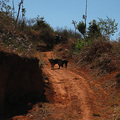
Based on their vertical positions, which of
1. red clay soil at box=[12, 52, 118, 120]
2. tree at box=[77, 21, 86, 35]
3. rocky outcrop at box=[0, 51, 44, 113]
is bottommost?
red clay soil at box=[12, 52, 118, 120]

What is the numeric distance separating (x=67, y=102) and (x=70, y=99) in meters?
0.38

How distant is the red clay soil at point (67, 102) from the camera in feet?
18.6

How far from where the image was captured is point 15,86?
6297mm

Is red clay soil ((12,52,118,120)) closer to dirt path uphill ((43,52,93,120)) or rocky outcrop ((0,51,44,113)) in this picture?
dirt path uphill ((43,52,93,120))

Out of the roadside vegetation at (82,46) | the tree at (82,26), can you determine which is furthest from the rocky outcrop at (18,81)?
the tree at (82,26)

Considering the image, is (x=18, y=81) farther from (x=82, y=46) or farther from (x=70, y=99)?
(x=82, y=46)

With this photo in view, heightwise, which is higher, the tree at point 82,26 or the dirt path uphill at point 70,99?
the tree at point 82,26

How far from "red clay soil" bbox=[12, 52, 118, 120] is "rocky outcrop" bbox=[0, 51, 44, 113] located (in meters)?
0.62

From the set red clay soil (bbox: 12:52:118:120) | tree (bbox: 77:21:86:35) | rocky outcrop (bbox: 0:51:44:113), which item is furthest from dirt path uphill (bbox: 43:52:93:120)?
tree (bbox: 77:21:86:35)

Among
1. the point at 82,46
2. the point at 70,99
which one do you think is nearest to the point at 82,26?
the point at 82,46

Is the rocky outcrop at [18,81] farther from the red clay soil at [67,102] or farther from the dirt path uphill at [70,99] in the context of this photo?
the dirt path uphill at [70,99]

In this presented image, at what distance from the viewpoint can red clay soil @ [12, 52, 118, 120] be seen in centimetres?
566

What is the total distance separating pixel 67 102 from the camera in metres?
7.32

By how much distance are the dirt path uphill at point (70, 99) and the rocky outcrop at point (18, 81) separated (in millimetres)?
1103
